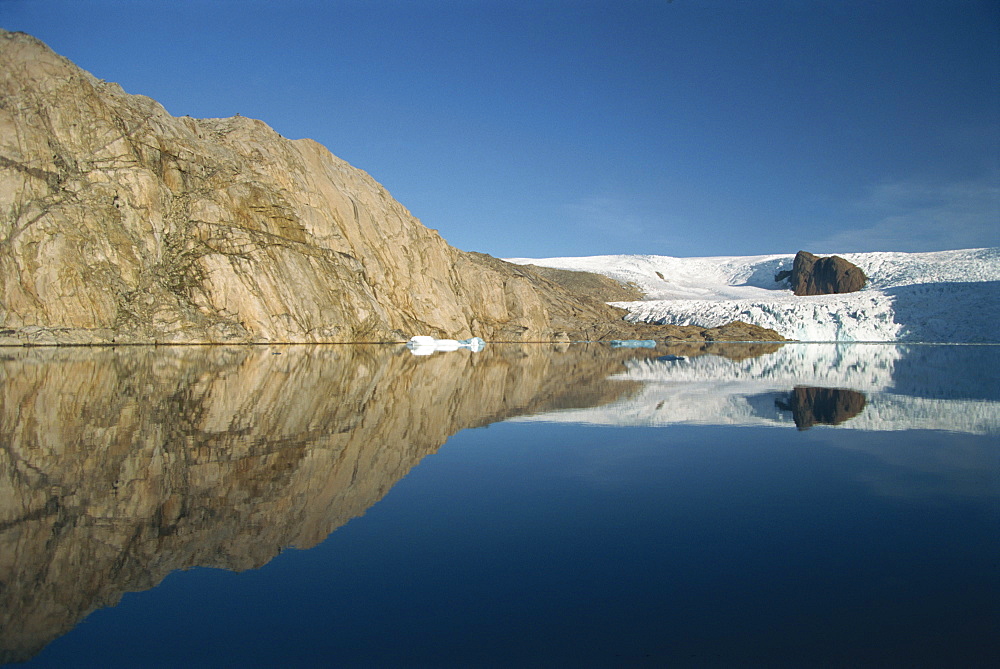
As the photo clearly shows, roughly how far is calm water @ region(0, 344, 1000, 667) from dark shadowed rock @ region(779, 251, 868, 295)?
82.8 metres

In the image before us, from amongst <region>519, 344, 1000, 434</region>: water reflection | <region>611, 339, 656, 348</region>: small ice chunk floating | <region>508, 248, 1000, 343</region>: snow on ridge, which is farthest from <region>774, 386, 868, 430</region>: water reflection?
<region>508, 248, 1000, 343</region>: snow on ridge

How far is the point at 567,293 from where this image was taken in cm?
7938

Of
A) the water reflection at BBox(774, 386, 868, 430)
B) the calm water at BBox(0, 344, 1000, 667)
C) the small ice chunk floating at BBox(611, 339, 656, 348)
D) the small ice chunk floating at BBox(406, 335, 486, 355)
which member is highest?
the small ice chunk floating at BBox(406, 335, 486, 355)

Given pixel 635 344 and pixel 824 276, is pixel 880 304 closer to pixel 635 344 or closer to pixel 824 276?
pixel 824 276

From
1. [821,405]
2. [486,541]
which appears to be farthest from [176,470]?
[821,405]

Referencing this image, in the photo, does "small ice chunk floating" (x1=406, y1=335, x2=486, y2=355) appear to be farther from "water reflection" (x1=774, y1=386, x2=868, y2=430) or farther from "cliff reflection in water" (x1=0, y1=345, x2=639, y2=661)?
"cliff reflection in water" (x1=0, y1=345, x2=639, y2=661)

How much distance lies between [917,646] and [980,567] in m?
1.46

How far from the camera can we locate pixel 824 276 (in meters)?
87.6

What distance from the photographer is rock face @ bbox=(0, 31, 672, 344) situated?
110 feet

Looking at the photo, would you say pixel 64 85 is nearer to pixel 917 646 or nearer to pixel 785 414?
pixel 785 414

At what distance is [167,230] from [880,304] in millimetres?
60337

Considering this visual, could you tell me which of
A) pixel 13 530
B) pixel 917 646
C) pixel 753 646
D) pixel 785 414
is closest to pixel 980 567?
pixel 917 646

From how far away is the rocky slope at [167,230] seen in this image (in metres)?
33.5

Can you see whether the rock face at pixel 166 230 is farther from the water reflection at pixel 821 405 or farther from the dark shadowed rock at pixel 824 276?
the dark shadowed rock at pixel 824 276
